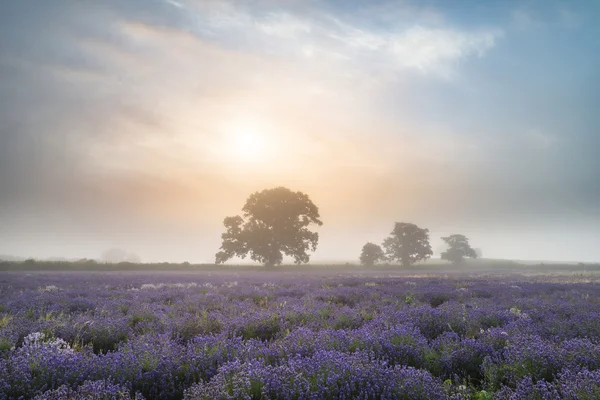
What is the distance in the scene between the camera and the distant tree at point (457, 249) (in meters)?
76.9

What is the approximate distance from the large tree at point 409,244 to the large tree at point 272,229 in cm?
2740

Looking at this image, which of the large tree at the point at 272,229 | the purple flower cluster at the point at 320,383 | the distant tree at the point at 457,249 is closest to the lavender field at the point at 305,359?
the purple flower cluster at the point at 320,383

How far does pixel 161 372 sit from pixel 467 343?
3750 mm

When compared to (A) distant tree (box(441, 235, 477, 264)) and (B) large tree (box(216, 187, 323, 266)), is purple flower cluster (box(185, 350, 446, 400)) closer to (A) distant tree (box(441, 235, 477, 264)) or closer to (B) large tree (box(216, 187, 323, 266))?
(B) large tree (box(216, 187, 323, 266))

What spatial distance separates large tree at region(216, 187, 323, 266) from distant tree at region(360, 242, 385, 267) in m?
24.5

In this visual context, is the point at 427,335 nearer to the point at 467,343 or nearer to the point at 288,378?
the point at 467,343

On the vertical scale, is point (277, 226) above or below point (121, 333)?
above

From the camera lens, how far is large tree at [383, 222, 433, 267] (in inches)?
2427

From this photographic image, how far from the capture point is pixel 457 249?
77938 millimetres

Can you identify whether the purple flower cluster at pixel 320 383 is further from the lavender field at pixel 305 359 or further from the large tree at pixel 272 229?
the large tree at pixel 272 229

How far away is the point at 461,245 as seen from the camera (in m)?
78.4

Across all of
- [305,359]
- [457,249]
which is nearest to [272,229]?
[305,359]

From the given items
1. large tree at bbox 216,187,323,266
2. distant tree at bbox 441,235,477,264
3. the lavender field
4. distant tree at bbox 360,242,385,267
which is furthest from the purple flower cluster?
distant tree at bbox 441,235,477,264

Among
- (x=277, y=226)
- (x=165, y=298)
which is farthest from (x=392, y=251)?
(x=165, y=298)
